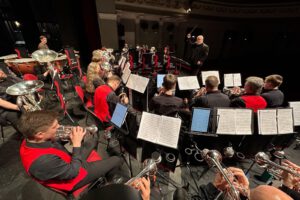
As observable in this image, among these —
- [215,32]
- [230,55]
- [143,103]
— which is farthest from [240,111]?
[230,55]

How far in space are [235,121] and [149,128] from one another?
128 cm

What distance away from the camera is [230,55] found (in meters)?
14.7

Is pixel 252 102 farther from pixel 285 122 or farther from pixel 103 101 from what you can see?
pixel 103 101

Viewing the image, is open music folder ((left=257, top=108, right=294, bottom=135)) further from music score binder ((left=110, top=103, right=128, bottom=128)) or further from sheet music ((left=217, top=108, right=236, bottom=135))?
music score binder ((left=110, top=103, right=128, bottom=128))

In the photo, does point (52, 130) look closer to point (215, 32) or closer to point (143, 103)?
point (143, 103)

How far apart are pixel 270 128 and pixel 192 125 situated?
114 centimetres

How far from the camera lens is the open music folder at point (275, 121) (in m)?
2.06

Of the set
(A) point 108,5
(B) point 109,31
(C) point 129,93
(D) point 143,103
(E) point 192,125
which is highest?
(A) point 108,5

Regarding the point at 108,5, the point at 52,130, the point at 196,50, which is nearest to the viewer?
the point at 52,130

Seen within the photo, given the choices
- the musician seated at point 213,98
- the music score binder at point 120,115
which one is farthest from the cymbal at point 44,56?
the musician seated at point 213,98

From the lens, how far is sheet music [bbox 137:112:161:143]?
1.84 metres

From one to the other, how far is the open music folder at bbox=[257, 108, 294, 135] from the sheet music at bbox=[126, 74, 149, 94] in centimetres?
214

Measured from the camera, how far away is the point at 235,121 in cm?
208

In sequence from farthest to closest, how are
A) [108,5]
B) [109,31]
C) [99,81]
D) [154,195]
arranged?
[109,31]
[108,5]
[99,81]
[154,195]
